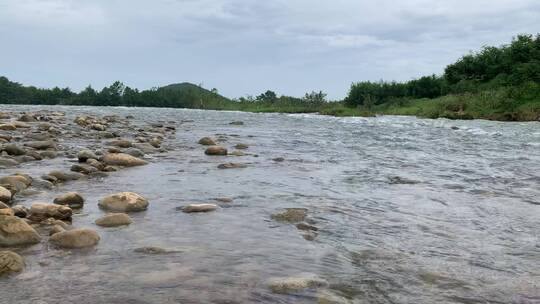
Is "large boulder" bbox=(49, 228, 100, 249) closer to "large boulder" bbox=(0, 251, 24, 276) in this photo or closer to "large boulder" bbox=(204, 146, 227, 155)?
"large boulder" bbox=(0, 251, 24, 276)

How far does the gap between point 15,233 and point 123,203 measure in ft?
4.49

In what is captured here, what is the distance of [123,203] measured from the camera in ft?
16.3

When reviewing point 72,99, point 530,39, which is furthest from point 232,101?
point 530,39

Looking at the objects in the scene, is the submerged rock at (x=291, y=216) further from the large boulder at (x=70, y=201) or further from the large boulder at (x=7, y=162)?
the large boulder at (x=7, y=162)

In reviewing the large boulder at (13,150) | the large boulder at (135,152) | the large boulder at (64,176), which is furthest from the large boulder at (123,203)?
the large boulder at (135,152)

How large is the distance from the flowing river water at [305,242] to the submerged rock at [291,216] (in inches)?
3.6

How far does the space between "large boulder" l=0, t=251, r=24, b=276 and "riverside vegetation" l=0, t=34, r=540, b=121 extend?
99.9 ft

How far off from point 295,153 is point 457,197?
553 centimetres

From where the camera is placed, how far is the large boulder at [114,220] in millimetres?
4324

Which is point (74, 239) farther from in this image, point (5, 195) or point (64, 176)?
point (64, 176)

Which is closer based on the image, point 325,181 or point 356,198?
point 356,198

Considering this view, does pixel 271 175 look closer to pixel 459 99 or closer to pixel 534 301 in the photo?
pixel 534 301

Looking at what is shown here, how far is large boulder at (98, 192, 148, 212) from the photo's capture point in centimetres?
493

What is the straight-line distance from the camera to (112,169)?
748 centimetres
